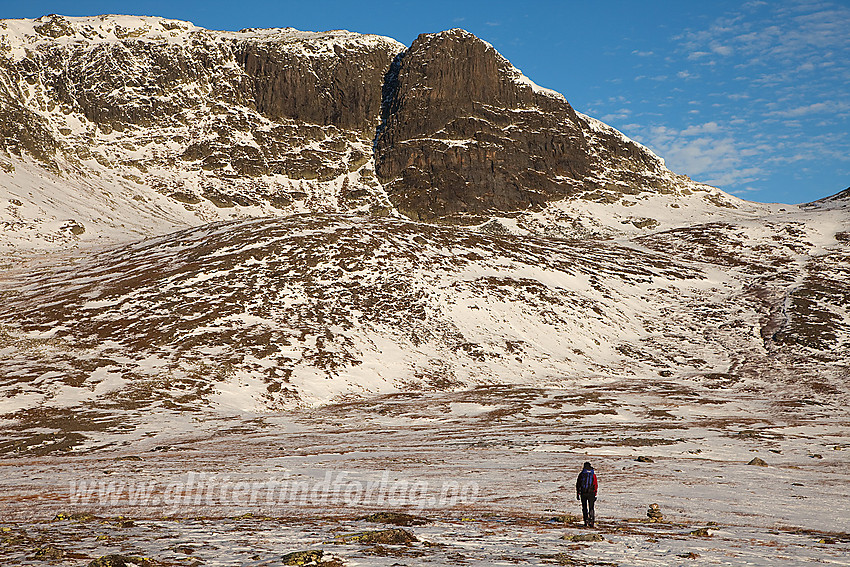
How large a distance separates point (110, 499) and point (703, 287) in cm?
8004

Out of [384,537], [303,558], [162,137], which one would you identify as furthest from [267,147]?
[303,558]

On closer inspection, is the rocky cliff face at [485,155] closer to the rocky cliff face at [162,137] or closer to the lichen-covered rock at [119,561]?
the rocky cliff face at [162,137]

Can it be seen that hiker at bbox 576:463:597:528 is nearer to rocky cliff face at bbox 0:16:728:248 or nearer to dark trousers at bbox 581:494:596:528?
dark trousers at bbox 581:494:596:528

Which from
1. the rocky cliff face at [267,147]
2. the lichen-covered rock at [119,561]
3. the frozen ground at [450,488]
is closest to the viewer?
the lichen-covered rock at [119,561]

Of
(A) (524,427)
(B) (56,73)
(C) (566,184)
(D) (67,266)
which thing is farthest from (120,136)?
(A) (524,427)

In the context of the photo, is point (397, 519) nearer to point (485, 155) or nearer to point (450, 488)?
point (450, 488)

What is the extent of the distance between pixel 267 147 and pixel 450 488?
6850 inches

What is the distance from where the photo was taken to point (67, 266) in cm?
8256

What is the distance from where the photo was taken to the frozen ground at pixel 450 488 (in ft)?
44.8

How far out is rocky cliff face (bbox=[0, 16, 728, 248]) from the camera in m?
157

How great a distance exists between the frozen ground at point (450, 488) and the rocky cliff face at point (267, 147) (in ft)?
387

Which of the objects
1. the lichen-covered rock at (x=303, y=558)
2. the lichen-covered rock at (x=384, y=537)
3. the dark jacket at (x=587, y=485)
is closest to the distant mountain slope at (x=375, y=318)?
the lichen-covered rock at (x=384, y=537)

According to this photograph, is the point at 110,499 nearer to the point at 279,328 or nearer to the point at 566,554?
the point at 566,554

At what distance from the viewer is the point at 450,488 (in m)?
22.5
